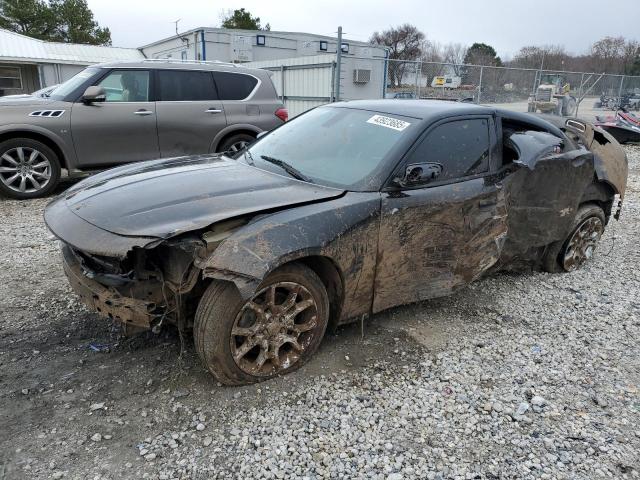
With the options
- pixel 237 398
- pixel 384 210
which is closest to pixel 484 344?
pixel 384 210

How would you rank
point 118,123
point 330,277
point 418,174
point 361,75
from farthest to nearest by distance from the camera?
point 361,75
point 118,123
point 418,174
point 330,277

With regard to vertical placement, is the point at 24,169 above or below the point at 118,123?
below

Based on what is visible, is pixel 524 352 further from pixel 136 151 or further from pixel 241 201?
pixel 136 151

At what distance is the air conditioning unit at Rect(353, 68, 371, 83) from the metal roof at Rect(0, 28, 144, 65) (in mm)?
17478

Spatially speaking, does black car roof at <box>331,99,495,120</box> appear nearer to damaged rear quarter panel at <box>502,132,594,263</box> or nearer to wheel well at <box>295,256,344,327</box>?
damaged rear quarter panel at <box>502,132,594,263</box>

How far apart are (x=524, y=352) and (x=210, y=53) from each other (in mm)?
21255

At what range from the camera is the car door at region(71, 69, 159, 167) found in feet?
22.7

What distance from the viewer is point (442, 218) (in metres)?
3.43

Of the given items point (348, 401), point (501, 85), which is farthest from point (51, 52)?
point (348, 401)

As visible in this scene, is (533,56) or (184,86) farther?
(533,56)

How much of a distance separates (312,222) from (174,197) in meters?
0.85

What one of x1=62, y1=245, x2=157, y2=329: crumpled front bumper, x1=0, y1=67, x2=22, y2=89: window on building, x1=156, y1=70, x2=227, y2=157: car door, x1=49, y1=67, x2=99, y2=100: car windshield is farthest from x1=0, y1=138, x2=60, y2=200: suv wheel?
x1=0, y1=67, x2=22, y2=89: window on building

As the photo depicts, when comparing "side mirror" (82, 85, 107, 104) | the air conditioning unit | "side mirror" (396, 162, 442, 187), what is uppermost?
the air conditioning unit

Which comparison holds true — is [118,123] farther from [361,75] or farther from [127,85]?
[361,75]
